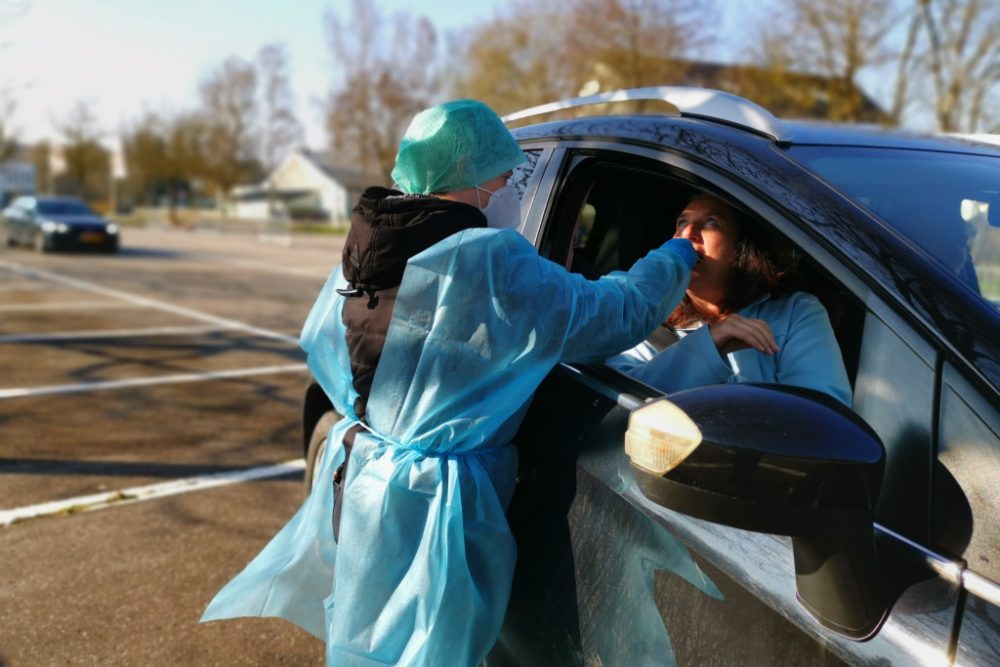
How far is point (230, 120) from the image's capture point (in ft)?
168

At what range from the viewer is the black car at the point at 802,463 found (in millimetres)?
1080

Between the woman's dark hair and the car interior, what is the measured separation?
→ 0.03m

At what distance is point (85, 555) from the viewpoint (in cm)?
370

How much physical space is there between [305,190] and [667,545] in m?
81.9

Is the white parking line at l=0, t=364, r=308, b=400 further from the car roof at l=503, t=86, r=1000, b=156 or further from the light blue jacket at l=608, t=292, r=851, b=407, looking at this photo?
the light blue jacket at l=608, t=292, r=851, b=407

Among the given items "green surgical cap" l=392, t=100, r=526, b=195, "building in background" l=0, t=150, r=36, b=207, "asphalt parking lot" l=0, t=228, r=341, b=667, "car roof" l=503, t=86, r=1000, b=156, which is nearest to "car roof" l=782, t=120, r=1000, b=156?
"car roof" l=503, t=86, r=1000, b=156

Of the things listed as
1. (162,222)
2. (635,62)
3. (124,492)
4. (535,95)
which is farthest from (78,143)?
(124,492)

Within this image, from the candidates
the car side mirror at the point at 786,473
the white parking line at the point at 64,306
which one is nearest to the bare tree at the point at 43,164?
the white parking line at the point at 64,306

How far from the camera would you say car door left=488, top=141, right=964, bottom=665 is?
118cm

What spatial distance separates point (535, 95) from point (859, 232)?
27.9 metres

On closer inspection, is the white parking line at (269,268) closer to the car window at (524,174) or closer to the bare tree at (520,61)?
the bare tree at (520,61)

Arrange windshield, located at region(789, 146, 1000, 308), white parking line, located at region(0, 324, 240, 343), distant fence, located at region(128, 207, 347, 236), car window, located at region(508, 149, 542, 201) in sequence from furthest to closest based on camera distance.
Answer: distant fence, located at region(128, 207, 347, 236) < white parking line, located at region(0, 324, 240, 343) < car window, located at region(508, 149, 542, 201) < windshield, located at region(789, 146, 1000, 308)

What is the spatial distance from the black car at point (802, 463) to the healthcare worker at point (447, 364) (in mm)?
147

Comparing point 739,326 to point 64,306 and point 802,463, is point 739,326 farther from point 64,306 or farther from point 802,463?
point 64,306
